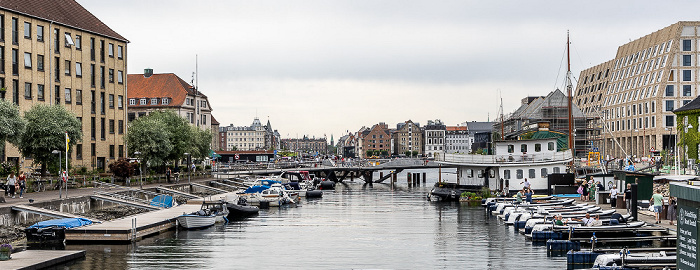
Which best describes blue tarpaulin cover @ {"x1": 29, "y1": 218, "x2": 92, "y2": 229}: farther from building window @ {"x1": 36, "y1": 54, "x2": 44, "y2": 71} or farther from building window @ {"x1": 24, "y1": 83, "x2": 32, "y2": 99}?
building window @ {"x1": 36, "y1": 54, "x2": 44, "y2": 71}

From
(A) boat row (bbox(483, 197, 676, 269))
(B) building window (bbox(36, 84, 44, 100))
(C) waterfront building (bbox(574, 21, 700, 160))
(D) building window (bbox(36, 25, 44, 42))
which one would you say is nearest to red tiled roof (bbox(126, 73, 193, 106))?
(B) building window (bbox(36, 84, 44, 100))

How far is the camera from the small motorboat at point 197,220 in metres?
44.2

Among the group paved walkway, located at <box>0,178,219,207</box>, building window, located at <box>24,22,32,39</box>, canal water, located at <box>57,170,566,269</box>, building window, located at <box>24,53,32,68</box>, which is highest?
building window, located at <box>24,22,32,39</box>

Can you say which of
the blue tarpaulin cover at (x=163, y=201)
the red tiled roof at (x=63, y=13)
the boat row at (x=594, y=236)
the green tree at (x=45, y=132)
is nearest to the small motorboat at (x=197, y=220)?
the blue tarpaulin cover at (x=163, y=201)

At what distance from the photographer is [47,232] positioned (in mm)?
36438

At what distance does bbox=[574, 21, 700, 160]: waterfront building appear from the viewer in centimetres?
12012

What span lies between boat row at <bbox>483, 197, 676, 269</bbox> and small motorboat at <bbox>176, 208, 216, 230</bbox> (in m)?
19.2

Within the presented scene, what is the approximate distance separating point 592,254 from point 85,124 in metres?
56.7

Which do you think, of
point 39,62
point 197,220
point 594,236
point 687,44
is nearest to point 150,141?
point 39,62

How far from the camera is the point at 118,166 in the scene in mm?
62750

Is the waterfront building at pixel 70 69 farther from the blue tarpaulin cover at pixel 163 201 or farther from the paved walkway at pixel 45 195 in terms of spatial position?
the blue tarpaulin cover at pixel 163 201

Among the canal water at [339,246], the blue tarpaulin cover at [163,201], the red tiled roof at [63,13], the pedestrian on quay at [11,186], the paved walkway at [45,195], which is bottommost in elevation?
the canal water at [339,246]

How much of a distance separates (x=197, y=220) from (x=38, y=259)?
15886 millimetres

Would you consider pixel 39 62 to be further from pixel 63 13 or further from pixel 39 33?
pixel 63 13
